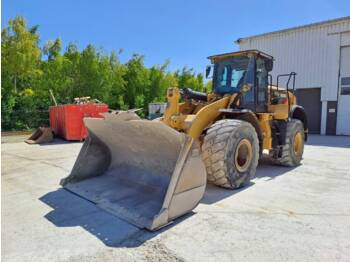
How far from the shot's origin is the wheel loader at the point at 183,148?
325cm

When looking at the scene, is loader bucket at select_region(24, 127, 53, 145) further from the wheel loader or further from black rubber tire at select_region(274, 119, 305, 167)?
black rubber tire at select_region(274, 119, 305, 167)

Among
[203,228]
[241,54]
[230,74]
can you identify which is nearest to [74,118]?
[230,74]

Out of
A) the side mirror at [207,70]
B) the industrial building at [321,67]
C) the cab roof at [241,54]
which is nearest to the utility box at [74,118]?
the side mirror at [207,70]

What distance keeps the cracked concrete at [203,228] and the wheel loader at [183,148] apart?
21 centimetres

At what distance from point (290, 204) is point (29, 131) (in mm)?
13742

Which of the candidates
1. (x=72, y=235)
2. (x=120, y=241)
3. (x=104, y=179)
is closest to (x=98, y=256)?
(x=120, y=241)

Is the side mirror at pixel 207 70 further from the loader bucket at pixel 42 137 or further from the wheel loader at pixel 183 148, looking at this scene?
the loader bucket at pixel 42 137

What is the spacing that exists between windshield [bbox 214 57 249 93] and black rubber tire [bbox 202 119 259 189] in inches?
49.6

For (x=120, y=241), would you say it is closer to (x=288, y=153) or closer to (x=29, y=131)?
(x=288, y=153)

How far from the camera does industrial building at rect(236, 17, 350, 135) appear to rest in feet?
46.7

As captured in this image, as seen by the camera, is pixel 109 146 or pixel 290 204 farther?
pixel 109 146

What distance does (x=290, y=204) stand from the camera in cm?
384

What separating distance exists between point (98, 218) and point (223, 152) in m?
1.80

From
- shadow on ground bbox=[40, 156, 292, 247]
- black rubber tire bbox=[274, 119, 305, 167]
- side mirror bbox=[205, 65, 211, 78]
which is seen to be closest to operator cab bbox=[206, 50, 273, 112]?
side mirror bbox=[205, 65, 211, 78]
